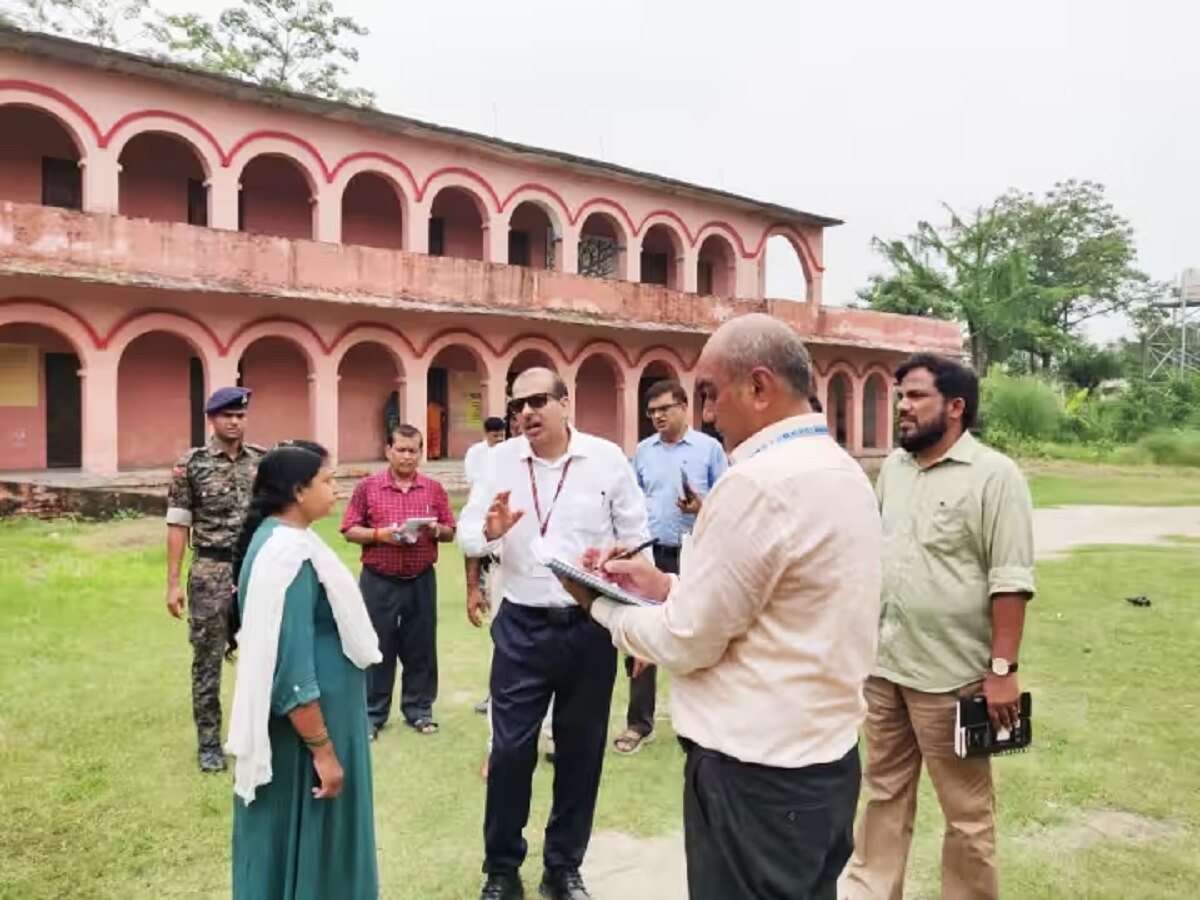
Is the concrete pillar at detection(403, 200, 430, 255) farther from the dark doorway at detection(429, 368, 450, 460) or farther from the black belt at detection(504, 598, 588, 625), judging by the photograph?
the black belt at detection(504, 598, 588, 625)

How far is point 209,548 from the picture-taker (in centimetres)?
463

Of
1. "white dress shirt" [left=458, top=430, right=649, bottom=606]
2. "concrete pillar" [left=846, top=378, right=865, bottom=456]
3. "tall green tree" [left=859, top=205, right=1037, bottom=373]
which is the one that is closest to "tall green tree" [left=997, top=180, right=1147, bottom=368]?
"tall green tree" [left=859, top=205, right=1037, bottom=373]

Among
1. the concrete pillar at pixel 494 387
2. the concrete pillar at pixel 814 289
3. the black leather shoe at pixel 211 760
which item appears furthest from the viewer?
the concrete pillar at pixel 814 289

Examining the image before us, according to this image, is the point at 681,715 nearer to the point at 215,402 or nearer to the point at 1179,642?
the point at 215,402

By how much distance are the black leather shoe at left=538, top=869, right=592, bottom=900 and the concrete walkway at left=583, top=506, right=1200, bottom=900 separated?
91 millimetres

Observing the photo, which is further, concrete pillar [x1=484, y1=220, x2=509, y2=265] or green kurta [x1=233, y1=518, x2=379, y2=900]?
concrete pillar [x1=484, y1=220, x2=509, y2=265]

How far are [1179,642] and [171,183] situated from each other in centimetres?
1640

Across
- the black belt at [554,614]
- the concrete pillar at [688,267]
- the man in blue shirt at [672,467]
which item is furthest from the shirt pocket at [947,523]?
the concrete pillar at [688,267]

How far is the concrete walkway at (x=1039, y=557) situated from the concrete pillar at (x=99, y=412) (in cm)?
1218

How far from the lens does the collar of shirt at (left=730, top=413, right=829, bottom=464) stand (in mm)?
2031

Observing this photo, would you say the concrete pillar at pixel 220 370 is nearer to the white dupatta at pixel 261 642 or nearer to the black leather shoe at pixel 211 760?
the black leather shoe at pixel 211 760

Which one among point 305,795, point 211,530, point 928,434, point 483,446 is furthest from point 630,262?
point 305,795

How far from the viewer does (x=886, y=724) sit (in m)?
3.14

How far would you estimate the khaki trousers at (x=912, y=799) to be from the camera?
9.74ft
